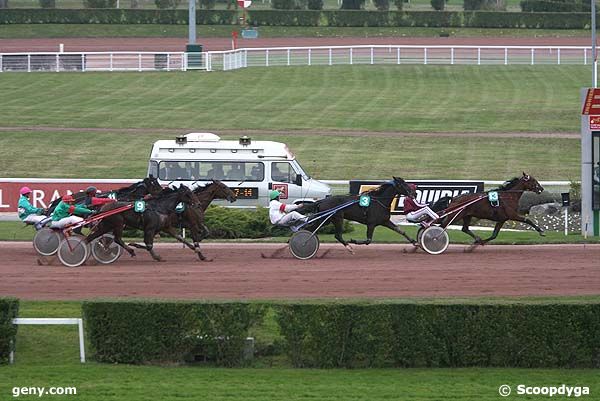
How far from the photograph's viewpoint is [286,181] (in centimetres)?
2770

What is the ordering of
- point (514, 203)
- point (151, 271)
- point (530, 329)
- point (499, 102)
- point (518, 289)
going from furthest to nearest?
1. point (499, 102)
2. point (514, 203)
3. point (151, 271)
4. point (518, 289)
5. point (530, 329)

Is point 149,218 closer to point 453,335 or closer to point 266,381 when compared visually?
point 266,381

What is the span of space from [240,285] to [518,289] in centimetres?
397

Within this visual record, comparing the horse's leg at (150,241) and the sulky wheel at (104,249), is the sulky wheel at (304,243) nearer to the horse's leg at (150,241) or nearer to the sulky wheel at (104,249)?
the horse's leg at (150,241)

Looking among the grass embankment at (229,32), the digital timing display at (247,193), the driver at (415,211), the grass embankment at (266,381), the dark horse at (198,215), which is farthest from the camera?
the grass embankment at (229,32)

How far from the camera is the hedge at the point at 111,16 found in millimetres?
67688

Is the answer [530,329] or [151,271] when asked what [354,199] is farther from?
[530,329]

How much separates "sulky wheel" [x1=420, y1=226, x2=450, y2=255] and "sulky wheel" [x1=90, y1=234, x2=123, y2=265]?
510cm

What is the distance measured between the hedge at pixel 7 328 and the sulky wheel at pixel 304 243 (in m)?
7.45

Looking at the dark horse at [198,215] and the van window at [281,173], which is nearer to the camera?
the dark horse at [198,215]

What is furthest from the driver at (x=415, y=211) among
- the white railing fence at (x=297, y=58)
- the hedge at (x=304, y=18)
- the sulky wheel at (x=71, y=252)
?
the hedge at (x=304, y=18)

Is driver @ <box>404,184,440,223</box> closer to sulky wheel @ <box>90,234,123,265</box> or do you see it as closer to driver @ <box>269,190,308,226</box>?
driver @ <box>269,190,308,226</box>

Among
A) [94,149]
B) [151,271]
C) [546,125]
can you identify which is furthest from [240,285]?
[546,125]

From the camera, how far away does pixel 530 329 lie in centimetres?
1493
